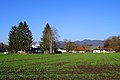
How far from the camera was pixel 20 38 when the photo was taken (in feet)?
356

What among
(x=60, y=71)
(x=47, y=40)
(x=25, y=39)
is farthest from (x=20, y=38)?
(x=60, y=71)

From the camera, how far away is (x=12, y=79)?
16.1 meters

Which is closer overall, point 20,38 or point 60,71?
point 60,71

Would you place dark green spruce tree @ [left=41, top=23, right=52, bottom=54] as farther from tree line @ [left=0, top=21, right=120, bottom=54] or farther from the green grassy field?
the green grassy field

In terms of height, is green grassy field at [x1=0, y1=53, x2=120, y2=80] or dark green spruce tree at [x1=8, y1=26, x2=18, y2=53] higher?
dark green spruce tree at [x1=8, y1=26, x2=18, y2=53]

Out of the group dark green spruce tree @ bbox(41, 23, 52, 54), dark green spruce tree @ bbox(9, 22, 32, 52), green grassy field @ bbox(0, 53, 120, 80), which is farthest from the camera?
dark green spruce tree @ bbox(41, 23, 52, 54)

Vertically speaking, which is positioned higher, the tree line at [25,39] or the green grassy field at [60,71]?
the tree line at [25,39]

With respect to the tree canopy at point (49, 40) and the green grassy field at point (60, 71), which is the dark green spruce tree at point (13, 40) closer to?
the tree canopy at point (49, 40)

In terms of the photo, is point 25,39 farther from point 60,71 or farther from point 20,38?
point 60,71

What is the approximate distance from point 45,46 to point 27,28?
1108cm

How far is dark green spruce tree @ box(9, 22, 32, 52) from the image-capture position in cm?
10762

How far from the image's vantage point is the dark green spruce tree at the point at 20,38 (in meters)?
108

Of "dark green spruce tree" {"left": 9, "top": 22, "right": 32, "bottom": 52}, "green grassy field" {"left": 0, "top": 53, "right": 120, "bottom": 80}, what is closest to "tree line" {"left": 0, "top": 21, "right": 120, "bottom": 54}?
"dark green spruce tree" {"left": 9, "top": 22, "right": 32, "bottom": 52}

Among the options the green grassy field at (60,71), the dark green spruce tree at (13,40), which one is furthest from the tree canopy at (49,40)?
the green grassy field at (60,71)
